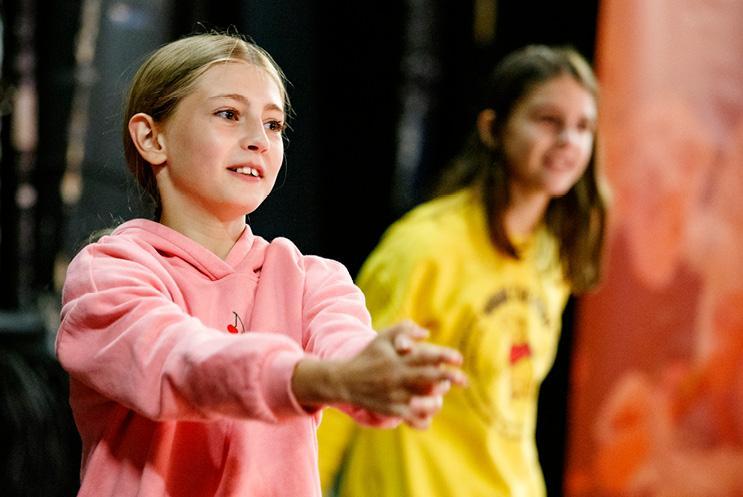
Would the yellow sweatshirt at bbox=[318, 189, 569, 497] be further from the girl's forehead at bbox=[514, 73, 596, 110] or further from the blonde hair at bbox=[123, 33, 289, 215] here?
the blonde hair at bbox=[123, 33, 289, 215]

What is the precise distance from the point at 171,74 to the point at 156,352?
0.31m

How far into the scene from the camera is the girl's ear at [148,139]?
1.16 m

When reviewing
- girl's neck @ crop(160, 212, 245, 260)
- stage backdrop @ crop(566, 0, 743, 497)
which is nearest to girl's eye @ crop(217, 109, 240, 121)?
girl's neck @ crop(160, 212, 245, 260)

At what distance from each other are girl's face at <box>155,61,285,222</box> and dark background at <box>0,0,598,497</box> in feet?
3.41

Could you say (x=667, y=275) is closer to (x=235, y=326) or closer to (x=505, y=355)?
(x=505, y=355)

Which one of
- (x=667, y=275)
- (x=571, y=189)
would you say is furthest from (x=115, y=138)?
(x=667, y=275)

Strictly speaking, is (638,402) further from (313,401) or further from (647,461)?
(313,401)

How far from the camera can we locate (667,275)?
3396 mm

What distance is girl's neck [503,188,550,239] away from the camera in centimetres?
232

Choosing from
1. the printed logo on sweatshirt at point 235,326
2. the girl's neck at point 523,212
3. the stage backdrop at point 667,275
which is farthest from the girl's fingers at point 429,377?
the stage backdrop at point 667,275

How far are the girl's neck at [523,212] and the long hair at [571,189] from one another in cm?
5

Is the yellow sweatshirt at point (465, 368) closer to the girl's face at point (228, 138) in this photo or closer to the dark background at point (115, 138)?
the dark background at point (115, 138)

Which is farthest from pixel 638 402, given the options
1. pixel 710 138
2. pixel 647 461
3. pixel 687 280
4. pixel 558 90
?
pixel 558 90

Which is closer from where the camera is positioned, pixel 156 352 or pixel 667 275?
pixel 156 352
